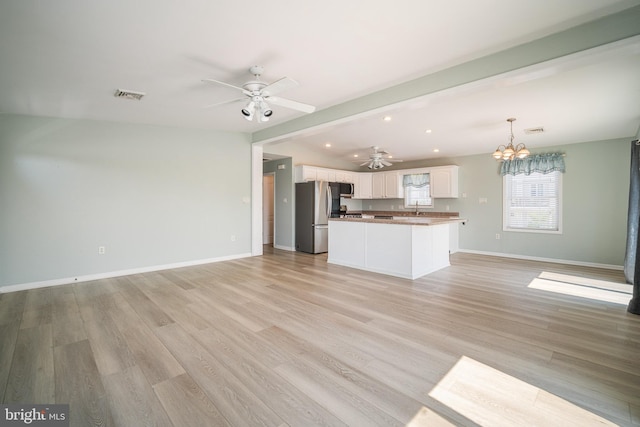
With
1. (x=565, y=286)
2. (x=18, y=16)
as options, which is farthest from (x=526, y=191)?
(x=18, y=16)

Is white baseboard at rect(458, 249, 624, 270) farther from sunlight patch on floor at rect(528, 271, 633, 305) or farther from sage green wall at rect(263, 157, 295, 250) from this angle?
sage green wall at rect(263, 157, 295, 250)

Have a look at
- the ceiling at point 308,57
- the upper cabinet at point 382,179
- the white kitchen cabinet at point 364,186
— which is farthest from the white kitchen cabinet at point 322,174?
the ceiling at point 308,57

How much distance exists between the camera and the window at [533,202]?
5.97 metres

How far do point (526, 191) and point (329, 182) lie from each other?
14.7ft

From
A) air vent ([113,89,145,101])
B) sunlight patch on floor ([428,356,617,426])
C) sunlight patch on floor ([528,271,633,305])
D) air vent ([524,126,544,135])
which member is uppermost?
air vent ([113,89,145,101])

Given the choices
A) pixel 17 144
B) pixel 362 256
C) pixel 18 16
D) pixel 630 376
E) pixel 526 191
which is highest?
pixel 18 16

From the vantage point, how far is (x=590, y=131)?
4883mm

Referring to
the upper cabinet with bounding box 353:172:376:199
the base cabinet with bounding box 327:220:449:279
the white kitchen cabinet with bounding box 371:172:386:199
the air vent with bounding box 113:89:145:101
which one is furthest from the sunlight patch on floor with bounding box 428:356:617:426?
the upper cabinet with bounding box 353:172:376:199

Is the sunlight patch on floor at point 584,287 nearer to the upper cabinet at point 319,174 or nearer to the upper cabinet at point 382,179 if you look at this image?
the upper cabinet at point 382,179

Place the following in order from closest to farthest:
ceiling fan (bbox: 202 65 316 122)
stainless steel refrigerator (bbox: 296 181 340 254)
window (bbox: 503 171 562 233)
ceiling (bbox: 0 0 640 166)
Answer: ceiling (bbox: 0 0 640 166), ceiling fan (bbox: 202 65 316 122), window (bbox: 503 171 562 233), stainless steel refrigerator (bbox: 296 181 340 254)

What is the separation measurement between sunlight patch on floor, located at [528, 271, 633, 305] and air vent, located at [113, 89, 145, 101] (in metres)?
5.94

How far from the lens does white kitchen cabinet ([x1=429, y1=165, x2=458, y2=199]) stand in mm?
7051

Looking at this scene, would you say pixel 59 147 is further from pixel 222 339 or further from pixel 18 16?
pixel 222 339

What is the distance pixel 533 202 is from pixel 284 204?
5751 mm
